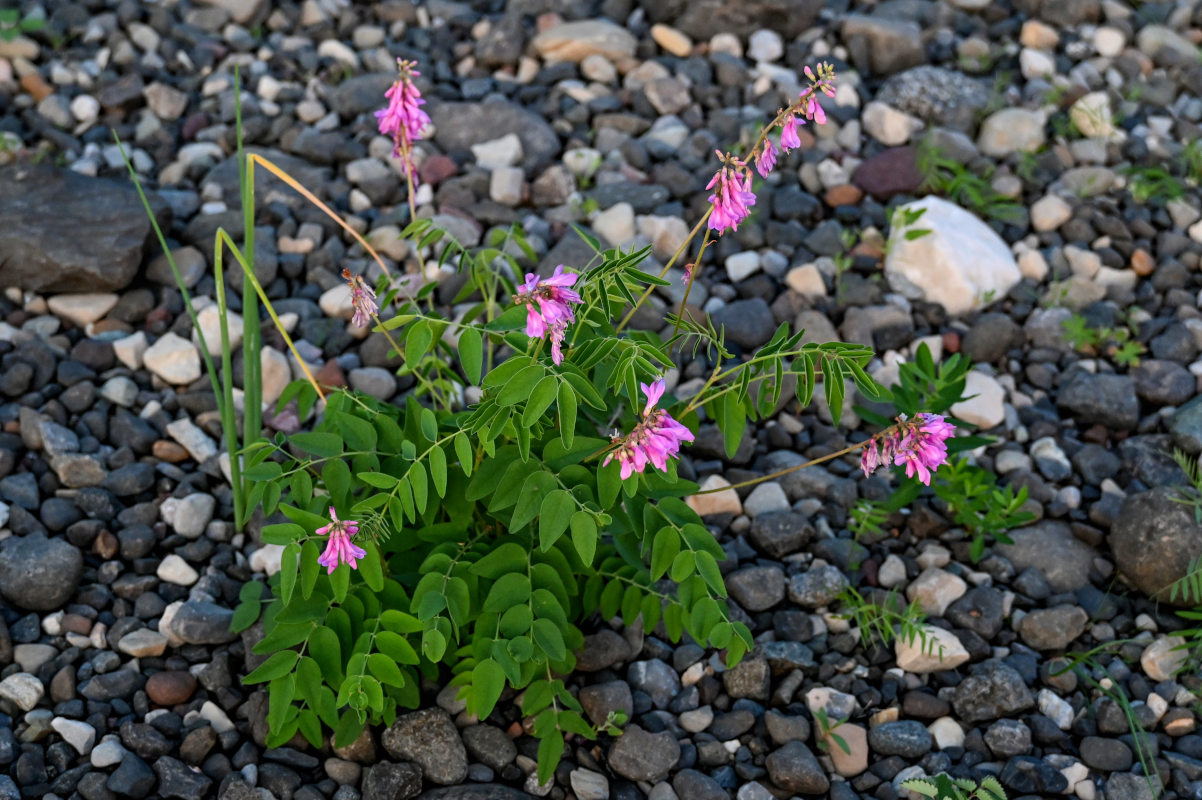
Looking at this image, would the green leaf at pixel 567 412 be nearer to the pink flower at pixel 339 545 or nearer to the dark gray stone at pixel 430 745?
the pink flower at pixel 339 545

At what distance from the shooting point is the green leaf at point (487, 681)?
7.64 ft

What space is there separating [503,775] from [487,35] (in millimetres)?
3195

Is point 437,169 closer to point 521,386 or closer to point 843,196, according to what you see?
point 843,196

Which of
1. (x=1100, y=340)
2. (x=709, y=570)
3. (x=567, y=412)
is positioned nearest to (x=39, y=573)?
(x=567, y=412)

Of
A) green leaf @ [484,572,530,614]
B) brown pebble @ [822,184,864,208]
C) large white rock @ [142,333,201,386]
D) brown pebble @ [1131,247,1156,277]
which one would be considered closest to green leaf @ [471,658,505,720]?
green leaf @ [484,572,530,614]

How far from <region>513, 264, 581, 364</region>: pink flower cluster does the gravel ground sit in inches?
41.5

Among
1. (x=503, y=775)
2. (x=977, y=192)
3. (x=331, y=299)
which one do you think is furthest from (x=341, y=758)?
(x=977, y=192)

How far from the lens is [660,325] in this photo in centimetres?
371

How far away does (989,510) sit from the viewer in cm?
312

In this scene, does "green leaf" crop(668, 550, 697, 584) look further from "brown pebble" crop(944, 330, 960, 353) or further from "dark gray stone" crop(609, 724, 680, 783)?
"brown pebble" crop(944, 330, 960, 353)

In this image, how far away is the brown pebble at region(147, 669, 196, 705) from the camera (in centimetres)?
274

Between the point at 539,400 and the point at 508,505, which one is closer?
the point at 539,400

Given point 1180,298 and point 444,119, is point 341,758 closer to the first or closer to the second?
point 444,119

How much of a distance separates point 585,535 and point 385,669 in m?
0.52
